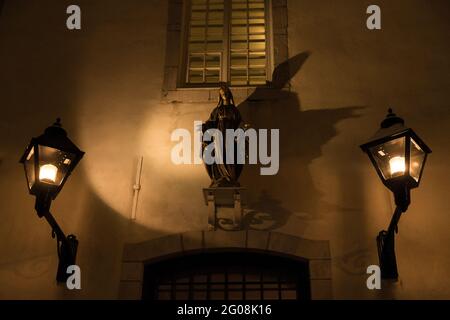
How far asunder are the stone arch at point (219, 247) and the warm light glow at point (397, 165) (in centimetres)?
141

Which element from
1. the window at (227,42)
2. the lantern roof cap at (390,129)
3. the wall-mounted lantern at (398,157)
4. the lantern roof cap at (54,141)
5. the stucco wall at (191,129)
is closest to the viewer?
the wall-mounted lantern at (398,157)

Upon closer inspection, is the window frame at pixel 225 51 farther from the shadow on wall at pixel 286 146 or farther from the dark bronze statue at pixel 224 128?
the dark bronze statue at pixel 224 128

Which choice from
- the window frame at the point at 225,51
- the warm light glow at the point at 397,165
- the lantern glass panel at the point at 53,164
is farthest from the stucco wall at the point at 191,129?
the warm light glow at the point at 397,165

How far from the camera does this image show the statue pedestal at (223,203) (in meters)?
6.04

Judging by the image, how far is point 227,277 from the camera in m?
6.18

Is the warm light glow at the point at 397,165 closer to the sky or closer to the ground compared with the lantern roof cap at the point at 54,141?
closer to the ground

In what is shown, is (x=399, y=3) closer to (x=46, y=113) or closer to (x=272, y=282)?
(x=272, y=282)

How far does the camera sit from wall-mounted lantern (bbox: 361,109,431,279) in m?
4.93

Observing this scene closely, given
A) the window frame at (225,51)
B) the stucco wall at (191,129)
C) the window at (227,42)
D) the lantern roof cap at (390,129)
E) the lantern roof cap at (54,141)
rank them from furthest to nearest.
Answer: the window at (227,42) → the window frame at (225,51) → the stucco wall at (191,129) → the lantern roof cap at (54,141) → the lantern roof cap at (390,129)

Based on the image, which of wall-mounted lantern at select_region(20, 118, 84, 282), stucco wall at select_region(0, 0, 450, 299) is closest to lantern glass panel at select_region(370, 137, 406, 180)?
stucco wall at select_region(0, 0, 450, 299)

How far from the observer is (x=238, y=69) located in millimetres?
7816

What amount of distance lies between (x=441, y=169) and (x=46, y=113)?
16.3ft

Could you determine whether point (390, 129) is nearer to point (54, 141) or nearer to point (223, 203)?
point (223, 203)
